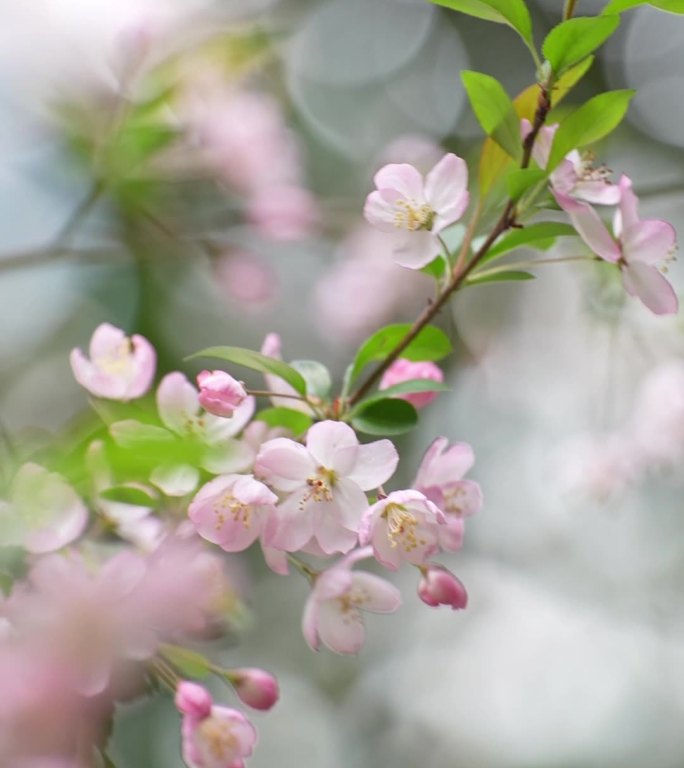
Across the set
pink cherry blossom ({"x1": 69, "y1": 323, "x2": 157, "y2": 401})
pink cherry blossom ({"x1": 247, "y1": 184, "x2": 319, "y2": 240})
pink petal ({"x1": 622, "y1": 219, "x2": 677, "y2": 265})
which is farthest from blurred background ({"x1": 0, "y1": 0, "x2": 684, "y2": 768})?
pink petal ({"x1": 622, "y1": 219, "x2": 677, "y2": 265})

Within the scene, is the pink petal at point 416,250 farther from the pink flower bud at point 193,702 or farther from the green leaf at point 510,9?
the pink flower bud at point 193,702

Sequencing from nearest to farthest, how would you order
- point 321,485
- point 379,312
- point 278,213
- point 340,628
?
point 321,485 < point 340,628 < point 278,213 < point 379,312

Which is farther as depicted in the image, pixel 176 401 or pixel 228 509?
pixel 176 401

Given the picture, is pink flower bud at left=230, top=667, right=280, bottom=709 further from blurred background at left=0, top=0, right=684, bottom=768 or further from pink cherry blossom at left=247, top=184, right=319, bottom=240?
pink cherry blossom at left=247, top=184, right=319, bottom=240

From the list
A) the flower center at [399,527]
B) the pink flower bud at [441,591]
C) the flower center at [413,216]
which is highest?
the flower center at [413,216]

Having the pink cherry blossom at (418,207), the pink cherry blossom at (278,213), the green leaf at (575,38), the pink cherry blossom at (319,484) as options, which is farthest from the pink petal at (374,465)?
the pink cherry blossom at (278,213)

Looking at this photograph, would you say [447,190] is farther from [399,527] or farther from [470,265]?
[399,527]

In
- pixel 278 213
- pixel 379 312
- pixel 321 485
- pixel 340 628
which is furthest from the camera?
pixel 379 312

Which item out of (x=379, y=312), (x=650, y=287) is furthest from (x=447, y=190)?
(x=379, y=312)
